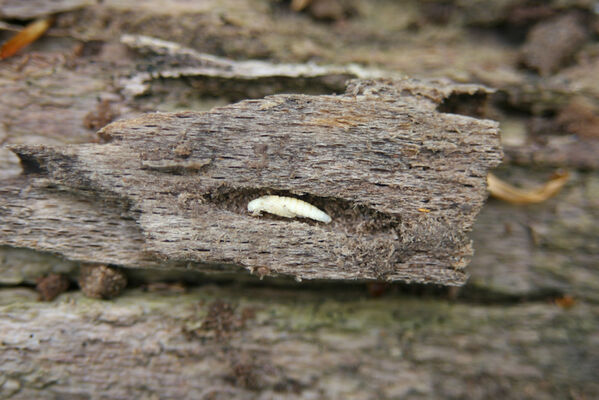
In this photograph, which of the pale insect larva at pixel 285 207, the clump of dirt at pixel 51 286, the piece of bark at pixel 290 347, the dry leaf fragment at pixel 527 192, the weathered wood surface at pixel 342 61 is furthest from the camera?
the dry leaf fragment at pixel 527 192

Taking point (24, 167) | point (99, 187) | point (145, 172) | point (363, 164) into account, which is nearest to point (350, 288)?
point (363, 164)

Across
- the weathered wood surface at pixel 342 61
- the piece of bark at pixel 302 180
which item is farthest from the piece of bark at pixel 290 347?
the piece of bark at pixel 302 180

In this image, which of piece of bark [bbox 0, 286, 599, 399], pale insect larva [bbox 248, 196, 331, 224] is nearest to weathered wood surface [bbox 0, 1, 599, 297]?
piece of bark [bbox 0, 286, 599, 399]

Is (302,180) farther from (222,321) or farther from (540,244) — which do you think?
(540,244)

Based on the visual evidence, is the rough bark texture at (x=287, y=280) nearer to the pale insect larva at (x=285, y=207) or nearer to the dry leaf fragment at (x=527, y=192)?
the dry leaf fragment at (x=527, y=192)

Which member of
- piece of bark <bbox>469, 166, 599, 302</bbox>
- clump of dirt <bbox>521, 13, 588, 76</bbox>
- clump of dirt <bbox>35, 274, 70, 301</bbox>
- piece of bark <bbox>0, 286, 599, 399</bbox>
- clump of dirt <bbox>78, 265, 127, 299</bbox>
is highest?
clump of dirt <bbox>521, 13, 588, 76</bbox>

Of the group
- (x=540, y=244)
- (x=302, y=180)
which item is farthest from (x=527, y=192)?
(x=302, y=180)

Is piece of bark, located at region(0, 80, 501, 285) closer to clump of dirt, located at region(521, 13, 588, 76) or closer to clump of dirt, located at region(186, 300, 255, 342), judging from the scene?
clump of dirt, located at region(186, 300, 255, 342)
